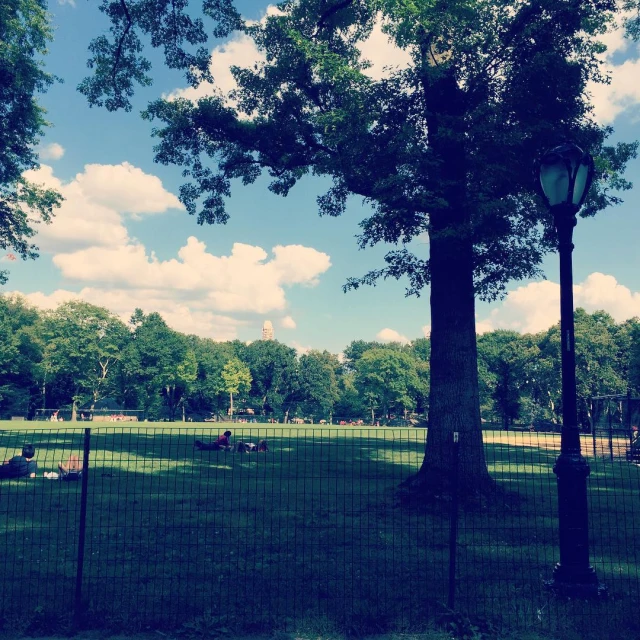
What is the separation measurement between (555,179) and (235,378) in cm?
10244

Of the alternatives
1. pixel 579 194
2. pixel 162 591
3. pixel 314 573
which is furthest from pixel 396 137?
pixel 162 591

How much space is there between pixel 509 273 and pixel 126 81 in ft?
39.5

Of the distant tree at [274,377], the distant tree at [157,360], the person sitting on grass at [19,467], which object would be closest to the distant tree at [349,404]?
the distant tree at [274,377]

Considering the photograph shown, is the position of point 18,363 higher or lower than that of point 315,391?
higher

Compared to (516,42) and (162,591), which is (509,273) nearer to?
(516,42)

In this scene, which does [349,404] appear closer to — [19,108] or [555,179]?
[19,108]

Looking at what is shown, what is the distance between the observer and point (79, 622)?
5.57m

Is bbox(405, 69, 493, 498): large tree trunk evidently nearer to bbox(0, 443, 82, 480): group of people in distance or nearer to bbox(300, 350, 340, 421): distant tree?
bbox(0, 443, 82, 480): group of people in distance

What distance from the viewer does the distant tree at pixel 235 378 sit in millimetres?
107000

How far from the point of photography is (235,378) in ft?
352

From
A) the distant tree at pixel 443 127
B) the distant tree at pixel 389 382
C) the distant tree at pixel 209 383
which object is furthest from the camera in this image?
the distant tree at pixel 209 383

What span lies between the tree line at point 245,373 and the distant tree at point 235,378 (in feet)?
0.61

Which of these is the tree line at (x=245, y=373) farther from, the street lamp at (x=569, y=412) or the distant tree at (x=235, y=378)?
the street lamp at (x=569, y=412)

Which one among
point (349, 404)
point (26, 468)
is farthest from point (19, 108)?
point (349, 404)
